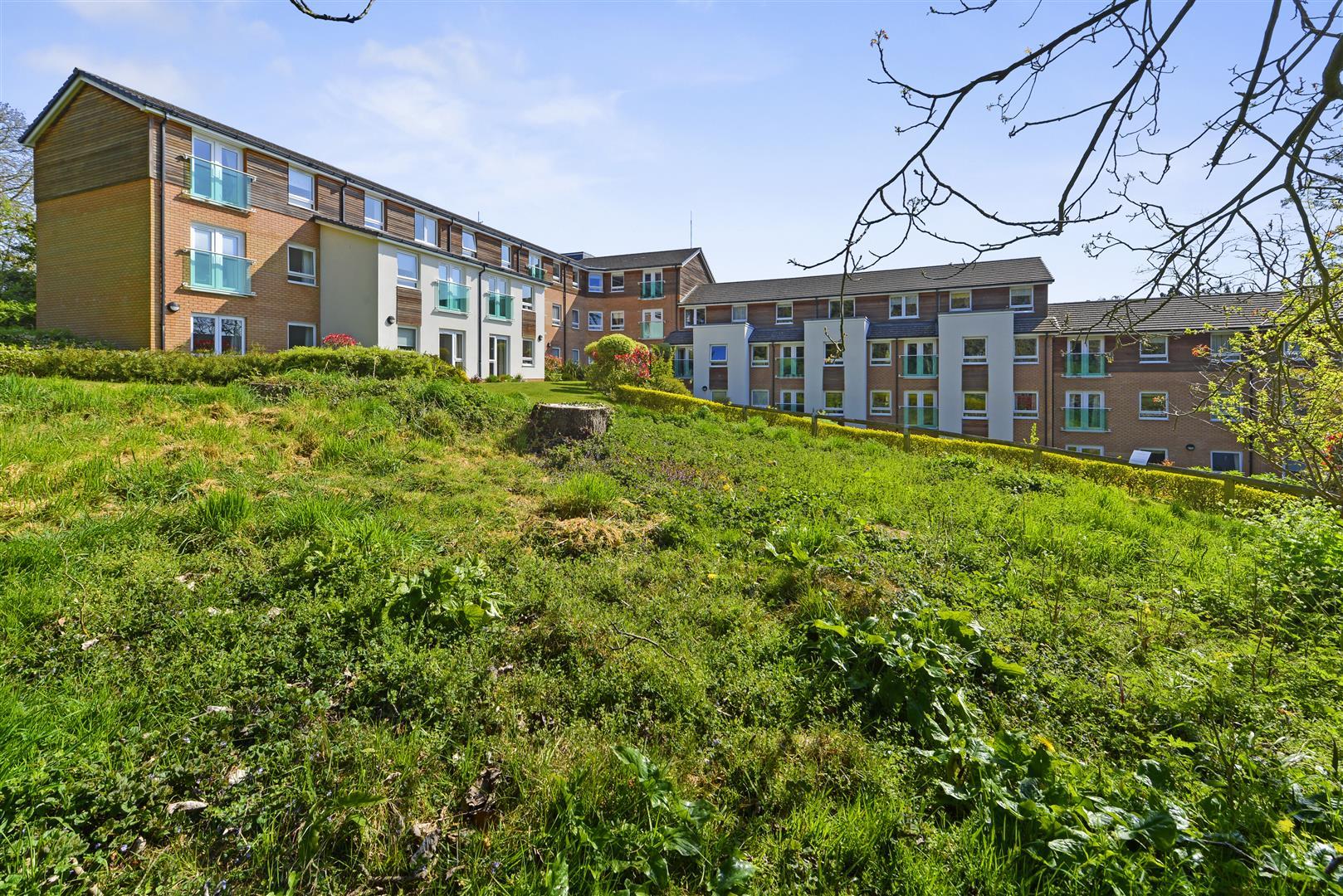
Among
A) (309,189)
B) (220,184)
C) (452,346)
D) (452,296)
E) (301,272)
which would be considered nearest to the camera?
(220,184)

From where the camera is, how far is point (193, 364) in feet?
46.7

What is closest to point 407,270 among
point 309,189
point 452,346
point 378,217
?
point 378,217

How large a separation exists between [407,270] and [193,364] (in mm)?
13082

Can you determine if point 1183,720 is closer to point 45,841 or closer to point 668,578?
point 668,578

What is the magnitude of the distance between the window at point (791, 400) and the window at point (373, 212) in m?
23.9

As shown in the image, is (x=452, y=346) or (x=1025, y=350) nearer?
(x=452, y=346)

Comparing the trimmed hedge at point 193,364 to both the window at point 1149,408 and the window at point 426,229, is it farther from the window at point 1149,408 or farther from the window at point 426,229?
the window at point 1149,408

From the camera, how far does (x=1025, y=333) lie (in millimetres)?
30938

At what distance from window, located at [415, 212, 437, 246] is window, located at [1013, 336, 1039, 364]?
30638mm

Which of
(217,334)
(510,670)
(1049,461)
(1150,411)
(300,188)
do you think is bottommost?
(510,670)

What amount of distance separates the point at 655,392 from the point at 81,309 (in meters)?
19.4

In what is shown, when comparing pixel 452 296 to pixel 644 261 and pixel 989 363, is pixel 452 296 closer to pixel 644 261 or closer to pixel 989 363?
pixel 644 261

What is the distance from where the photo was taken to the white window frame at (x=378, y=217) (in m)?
26.8

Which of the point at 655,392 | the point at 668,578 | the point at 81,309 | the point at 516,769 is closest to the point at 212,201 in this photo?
the point at 81,309
